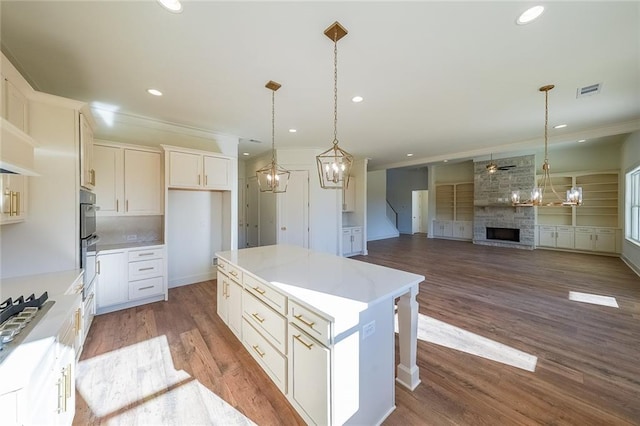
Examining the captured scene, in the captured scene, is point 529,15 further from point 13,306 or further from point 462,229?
point 462,229

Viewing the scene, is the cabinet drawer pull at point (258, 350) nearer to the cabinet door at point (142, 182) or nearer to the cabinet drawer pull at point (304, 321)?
the cabinet drawer pull at point (304, 321)

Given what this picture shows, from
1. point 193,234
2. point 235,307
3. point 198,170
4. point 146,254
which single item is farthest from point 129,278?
point 235,307

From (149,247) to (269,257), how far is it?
2139mm

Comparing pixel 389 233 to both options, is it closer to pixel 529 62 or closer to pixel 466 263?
pixel 466 263

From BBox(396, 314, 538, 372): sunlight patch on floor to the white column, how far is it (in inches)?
29.5

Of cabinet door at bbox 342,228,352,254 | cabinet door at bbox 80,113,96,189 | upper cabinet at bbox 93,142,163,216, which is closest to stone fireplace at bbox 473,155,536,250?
cabinet door at bbox 342,228,352,254

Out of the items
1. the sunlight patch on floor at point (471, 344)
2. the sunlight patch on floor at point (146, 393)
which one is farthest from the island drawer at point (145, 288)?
the sunlight patch on floor at point (471, 344)

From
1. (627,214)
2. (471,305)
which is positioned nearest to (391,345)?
(471,305)

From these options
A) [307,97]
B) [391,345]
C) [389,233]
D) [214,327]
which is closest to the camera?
[391,345]

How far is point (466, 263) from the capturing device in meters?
5.90

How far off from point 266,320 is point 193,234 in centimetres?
322

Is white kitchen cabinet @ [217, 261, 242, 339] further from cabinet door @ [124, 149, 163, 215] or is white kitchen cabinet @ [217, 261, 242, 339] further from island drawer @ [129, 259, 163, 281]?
cabinet door @ [124, 149, 163, 215]

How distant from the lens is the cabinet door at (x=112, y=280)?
317cm

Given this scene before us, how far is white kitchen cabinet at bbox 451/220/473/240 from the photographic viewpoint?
9164mm
